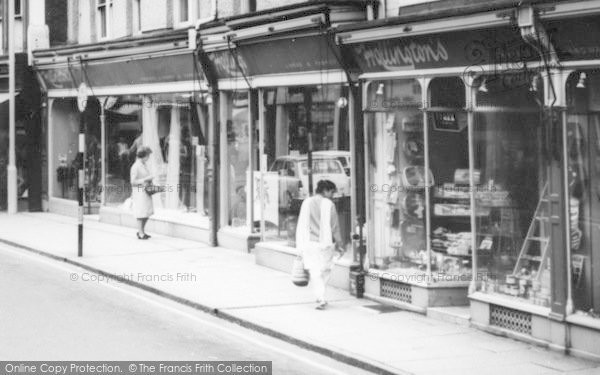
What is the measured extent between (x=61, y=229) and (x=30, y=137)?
5.68m

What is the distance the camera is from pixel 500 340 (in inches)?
440

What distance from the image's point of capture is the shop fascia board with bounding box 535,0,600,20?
9.79m

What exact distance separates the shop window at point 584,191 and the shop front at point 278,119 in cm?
438

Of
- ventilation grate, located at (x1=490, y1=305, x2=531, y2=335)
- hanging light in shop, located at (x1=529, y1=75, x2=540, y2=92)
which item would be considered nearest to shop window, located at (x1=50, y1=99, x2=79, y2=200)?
ventilation grate, located at (x1=490, y1=305, x2=531, y2=335)

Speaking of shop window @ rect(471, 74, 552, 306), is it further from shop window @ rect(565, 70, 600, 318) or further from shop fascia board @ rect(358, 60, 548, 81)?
shop window @ rect(565, 70, 600, 318)

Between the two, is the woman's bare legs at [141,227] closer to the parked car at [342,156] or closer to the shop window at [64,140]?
the parked car at [342,156]

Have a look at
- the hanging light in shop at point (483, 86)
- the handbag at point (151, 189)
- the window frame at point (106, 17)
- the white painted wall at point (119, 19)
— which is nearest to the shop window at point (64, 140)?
the window frame at point (106, 17)

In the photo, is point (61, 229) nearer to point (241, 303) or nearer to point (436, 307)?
point (241, 303)

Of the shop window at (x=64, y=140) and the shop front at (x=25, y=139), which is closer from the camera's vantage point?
the shop window at (x=64, y=140)

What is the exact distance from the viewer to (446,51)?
12.2 metres

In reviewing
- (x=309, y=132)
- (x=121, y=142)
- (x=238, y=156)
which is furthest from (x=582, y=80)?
(x=121, y=142)

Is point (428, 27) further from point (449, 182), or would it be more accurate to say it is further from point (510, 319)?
point (510, 319)

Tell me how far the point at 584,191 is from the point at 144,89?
43.5 feet

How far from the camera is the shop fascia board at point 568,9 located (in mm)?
9789
